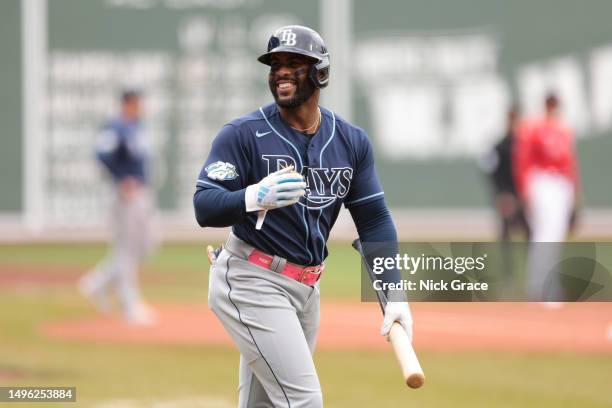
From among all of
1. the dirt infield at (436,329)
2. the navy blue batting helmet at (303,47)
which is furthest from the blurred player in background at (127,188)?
the navy blue batting helmet at (303,47)

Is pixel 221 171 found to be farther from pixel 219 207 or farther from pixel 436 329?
pixel 436 329

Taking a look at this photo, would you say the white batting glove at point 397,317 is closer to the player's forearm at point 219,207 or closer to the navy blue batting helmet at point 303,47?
the player's forearm at point 219,207

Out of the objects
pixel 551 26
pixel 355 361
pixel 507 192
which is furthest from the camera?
pixel 551 26

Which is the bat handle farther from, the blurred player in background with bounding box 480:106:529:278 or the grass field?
the blurred player in background with bounding box 480:106:529:278

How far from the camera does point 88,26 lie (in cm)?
2375

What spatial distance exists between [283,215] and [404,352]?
33.7 inches

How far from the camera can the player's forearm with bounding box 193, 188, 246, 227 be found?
5.26 metres

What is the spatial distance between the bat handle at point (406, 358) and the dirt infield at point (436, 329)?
18.3ft

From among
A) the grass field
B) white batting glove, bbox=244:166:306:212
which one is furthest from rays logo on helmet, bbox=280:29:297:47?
the grass field

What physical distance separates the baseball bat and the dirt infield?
536 cm

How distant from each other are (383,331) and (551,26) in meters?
20.3

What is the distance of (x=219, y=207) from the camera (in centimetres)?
527

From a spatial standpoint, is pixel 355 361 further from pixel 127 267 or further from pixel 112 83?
pixel 112 83

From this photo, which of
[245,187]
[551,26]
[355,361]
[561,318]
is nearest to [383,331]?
[245,187]
